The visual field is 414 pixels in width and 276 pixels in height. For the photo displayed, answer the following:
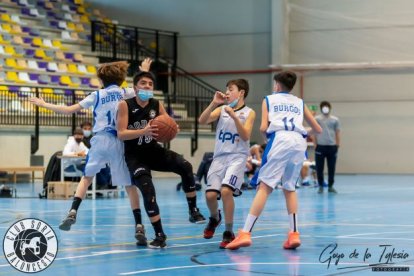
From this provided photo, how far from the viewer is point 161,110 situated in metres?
9.23

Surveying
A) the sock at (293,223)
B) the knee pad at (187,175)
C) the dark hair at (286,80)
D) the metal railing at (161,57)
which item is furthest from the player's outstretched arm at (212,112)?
the metal railing at (161,57)

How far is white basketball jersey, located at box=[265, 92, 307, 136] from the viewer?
8820mm

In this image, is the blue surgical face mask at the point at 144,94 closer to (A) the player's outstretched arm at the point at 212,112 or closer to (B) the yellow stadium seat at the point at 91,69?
(A) the player's outstretched arm at the point at 212,112

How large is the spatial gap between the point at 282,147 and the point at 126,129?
1562 millimetres

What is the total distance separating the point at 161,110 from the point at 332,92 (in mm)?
22559

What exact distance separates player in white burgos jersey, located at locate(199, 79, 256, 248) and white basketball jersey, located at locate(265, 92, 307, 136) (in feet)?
1.09

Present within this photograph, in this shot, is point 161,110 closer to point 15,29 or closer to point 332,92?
point 15,29

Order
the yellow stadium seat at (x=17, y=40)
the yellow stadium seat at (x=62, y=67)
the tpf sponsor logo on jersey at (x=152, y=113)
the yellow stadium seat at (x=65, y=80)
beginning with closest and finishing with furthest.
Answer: the tpf sponsor logo on jersey at (x=152, y=113) < the yellow stadium seat at (x=65, y=80) < the yellow stadium seat at (x=17, y=40) < the yellow stadium seat at (x=62, y=67)

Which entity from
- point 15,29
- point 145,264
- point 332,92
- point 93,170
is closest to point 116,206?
point 93,170

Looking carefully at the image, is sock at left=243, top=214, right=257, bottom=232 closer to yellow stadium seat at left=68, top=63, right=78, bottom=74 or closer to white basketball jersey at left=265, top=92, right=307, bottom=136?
white basketball jersey at left=265, top=92, right=307, bottom=136

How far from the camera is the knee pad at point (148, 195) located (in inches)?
346

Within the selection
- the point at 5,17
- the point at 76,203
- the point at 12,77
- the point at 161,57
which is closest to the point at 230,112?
the point at 76,203

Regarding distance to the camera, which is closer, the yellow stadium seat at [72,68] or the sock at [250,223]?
the sock at [250,223]

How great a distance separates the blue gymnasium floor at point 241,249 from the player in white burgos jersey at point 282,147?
416 millimetres
